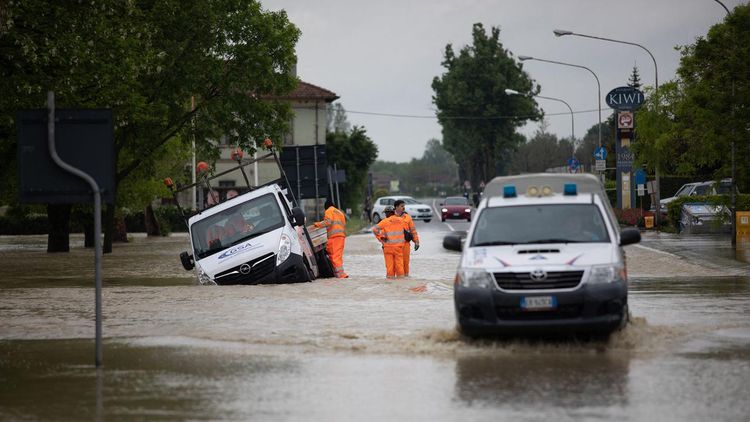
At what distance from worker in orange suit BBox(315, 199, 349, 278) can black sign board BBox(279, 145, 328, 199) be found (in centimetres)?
354

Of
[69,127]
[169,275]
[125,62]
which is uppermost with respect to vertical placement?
[125,62]

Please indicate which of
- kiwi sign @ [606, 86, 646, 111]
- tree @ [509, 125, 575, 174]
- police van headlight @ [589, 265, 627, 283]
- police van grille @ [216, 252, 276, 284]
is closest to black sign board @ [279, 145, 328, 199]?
police van grille @ [216, 252, 276, 284]

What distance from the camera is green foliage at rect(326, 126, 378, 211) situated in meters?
85.5

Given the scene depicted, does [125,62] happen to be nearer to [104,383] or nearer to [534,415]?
[104,383]

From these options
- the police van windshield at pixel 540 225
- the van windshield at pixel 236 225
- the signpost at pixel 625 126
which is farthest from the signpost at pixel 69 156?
the signpost at pixel 625 126

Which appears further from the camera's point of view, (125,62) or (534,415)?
(125,62)

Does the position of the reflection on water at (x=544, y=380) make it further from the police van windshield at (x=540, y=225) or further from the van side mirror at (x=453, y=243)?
the van side mirror at (x=453, y=243)

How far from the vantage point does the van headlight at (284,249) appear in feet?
71.0

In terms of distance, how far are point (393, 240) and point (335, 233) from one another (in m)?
1.33

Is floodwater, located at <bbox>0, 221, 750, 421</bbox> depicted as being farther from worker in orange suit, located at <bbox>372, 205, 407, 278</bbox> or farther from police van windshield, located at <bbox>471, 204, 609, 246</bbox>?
worker in orange suit, located at <bbox>372, 205, 407, 278</bbox>

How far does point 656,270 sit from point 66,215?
24.4 metres

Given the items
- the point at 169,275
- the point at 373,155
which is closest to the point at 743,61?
the point at 169,275

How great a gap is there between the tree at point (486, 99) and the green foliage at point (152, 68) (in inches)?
2475

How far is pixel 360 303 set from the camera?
18594 mm
